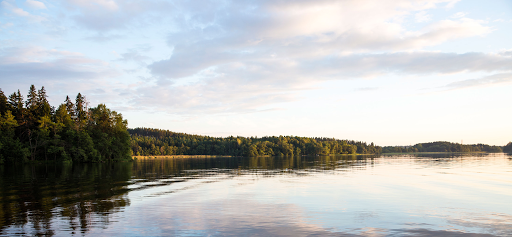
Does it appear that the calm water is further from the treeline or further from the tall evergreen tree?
the tall evergreen tree

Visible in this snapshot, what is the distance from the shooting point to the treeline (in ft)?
295

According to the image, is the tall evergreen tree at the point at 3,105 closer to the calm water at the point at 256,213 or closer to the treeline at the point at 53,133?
the treeline at the point at 53,133

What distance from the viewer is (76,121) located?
112188 mm

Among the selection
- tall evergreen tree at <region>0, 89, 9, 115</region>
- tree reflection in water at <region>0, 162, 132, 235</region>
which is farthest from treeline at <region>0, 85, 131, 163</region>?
tree reflection in water at <region>0, 162, 132, 235</region>

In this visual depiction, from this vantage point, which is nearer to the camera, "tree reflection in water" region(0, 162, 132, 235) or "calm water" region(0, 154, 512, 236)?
"calm water" region(0, 154, 512, 236)

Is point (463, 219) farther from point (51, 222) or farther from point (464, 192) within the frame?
point (51, 222)

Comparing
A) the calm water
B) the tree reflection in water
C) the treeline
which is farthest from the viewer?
the treeline

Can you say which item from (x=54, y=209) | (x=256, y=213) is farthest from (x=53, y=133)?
(x=256, y=213)

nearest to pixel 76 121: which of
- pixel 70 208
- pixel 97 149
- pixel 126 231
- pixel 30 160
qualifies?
pixel 97 149

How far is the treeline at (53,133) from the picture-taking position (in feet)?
295

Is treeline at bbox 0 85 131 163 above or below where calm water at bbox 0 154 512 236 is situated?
above

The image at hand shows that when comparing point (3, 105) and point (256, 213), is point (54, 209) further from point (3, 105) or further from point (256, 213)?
point (3, 105)

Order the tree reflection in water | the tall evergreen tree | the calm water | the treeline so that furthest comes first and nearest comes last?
the tall evergreen tree < the treeline < the tree reflection in water < the calm water

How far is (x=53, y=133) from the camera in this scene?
10075 cm
